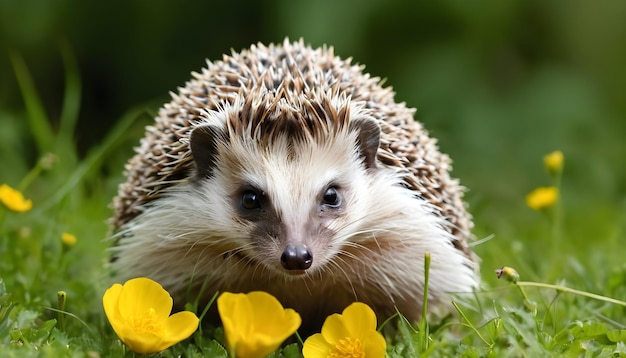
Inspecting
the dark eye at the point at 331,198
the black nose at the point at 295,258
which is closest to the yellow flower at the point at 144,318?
the black nose at the point at 295,258

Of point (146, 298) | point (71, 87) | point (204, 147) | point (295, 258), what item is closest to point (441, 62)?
point (71, 87)

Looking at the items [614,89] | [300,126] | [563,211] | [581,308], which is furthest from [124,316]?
[614,89]

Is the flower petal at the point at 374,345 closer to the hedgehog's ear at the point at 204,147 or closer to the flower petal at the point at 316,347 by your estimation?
the flower petal at the point at 316,347

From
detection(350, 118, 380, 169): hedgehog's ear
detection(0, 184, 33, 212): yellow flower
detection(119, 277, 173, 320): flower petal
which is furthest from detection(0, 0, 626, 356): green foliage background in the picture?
detection(119, 277, 173, 320): flower petal

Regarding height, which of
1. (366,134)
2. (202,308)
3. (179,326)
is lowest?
(202,308)

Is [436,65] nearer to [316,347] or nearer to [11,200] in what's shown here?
[11,200]

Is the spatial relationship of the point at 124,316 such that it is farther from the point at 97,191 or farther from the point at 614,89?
the point at 614,89

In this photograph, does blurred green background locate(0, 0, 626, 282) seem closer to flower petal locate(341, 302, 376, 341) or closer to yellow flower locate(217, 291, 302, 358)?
flower petal locate(341, 302, 376, 341)
